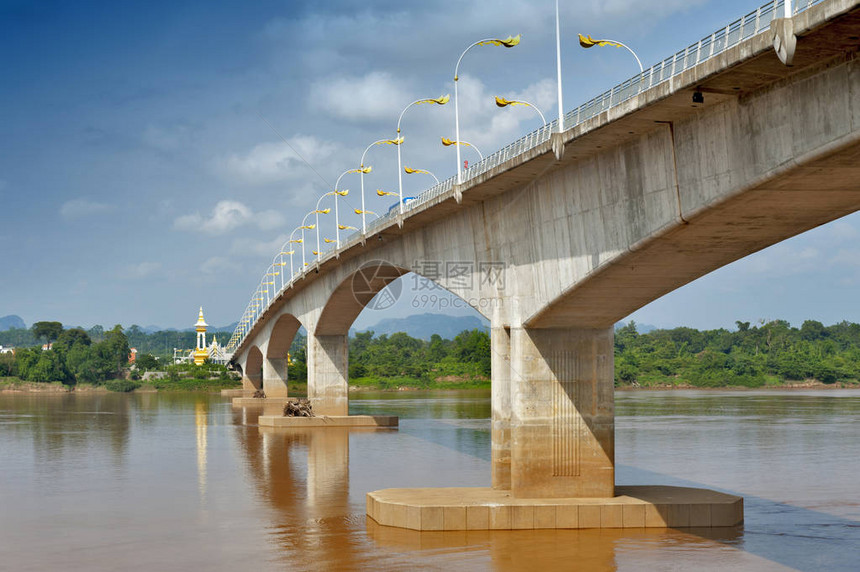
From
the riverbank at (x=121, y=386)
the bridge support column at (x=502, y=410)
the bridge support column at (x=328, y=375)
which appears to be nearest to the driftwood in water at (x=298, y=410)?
the bridge support column at (x=328, y=375)

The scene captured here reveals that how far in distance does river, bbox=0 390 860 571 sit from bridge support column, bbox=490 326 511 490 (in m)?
3.48

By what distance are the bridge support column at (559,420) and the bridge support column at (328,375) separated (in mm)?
36331

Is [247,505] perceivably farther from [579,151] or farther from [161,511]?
[579,151]

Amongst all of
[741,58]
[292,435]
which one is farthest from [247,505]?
[292,435]

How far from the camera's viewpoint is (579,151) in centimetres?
2259

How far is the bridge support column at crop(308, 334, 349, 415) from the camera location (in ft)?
204

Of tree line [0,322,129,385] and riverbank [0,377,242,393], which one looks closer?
riverbank [0,377,242,393]

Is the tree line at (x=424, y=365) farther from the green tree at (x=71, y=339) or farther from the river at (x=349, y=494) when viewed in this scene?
the river at (x=349, y=494)

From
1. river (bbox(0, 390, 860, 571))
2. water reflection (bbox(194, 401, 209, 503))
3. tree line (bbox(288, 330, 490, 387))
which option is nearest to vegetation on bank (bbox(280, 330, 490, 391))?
tree line (bbox(288, 330, 490, 387))

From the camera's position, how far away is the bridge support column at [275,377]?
92.8m

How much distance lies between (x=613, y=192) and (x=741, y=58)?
21.9 ft

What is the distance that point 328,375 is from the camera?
207ft

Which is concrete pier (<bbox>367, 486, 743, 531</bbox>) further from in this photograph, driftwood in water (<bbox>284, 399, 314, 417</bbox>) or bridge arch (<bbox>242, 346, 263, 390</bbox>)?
bridge arch (<bbox>242, 346, 263, 390</bbox>)

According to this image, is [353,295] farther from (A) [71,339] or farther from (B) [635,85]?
(A) [71,339]
